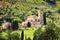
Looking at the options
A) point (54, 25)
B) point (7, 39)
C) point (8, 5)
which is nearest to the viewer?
point (7, 39)

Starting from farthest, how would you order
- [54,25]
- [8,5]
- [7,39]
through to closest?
[8,5], [54,25], [7,39]

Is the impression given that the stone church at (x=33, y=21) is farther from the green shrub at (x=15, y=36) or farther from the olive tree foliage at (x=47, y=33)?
the green shrub at (x=15, y=36)

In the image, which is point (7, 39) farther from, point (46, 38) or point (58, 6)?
point (58, 6)

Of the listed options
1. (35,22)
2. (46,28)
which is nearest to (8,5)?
(35,22)

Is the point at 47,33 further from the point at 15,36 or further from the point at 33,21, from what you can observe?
the point at 15,36

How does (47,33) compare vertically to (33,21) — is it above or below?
below

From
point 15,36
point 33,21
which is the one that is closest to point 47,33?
point 33,21

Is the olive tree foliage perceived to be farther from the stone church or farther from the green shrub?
the green shrub
